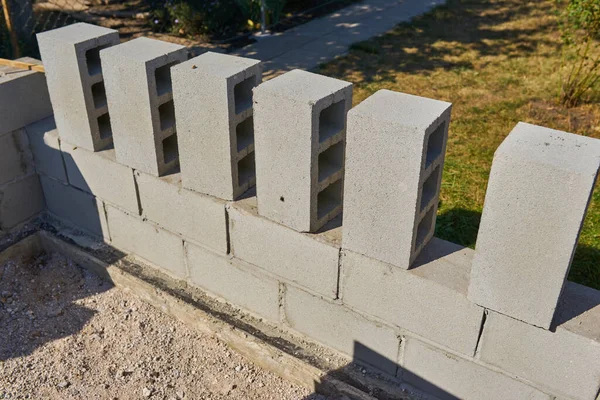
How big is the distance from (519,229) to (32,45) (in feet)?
25.0

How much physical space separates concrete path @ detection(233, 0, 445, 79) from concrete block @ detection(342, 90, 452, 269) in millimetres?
5297

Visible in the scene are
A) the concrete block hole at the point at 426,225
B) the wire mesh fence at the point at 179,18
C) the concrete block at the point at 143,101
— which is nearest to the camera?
the concrete block hole at the point at 426,225

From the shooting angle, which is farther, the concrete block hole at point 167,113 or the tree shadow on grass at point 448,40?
the tree shadow on grass at point 448,40

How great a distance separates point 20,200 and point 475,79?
6097 mm

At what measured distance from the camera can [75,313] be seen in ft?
14.5

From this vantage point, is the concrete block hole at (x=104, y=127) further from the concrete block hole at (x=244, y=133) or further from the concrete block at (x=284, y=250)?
the concrete block at (x=284, y=250)

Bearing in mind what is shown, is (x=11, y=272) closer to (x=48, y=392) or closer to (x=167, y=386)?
(x=48, y=392)

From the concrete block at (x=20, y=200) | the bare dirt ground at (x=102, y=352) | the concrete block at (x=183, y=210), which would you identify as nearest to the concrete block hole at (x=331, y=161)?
the concrete block at (x=183, y=210)

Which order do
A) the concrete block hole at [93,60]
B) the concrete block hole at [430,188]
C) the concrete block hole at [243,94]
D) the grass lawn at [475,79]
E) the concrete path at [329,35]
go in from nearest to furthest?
the concrete block hole at [430,188] → the concrete block hole at [243,94] → the concrete block hole at [93,60] → the grass lawn at [475,79] → the concrete path at [329,35]

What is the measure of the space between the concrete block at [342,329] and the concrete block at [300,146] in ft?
1.71

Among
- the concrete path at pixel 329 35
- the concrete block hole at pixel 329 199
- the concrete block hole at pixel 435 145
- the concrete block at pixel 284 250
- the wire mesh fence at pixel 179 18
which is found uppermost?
the concrete block hole at pixel 435 145

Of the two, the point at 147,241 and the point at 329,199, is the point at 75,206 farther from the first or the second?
the point at 329,199

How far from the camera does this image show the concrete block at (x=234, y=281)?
393 cm

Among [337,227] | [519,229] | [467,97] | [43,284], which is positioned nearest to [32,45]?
[43,284]
